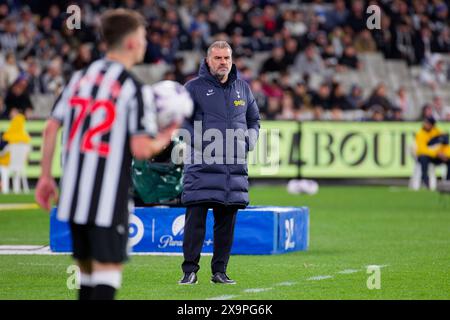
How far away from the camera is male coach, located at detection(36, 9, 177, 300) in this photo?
695cm

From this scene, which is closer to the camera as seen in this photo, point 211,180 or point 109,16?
point 109,16

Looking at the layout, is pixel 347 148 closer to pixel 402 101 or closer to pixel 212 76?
pixel 402 101

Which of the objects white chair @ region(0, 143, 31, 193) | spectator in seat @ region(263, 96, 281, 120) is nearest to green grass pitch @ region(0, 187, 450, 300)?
white chair @ region(0, 143, 31, 193)

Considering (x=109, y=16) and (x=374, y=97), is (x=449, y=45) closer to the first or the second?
(x=374, y=97)

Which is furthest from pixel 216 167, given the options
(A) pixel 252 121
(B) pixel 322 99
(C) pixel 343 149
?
(B) pixel 322 99

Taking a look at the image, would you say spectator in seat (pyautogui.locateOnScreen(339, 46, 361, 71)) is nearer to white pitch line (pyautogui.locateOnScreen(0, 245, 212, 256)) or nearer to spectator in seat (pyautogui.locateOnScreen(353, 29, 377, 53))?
spectator in seat (pyautogui.locateOnScreen(353, 29, 377, 53))

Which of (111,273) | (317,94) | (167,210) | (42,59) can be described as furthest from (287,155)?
(111,273)

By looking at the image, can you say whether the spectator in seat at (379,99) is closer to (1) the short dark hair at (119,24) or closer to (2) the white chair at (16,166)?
(2) the white chair at (16,166)

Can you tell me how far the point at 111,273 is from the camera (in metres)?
7.01

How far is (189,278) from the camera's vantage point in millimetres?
10898

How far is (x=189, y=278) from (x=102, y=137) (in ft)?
13.5

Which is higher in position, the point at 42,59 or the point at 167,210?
the point at 42,59

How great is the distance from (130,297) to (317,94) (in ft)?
68.7

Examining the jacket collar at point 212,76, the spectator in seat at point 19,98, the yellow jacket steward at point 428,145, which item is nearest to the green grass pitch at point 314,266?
the jacket collar at point 212,76
